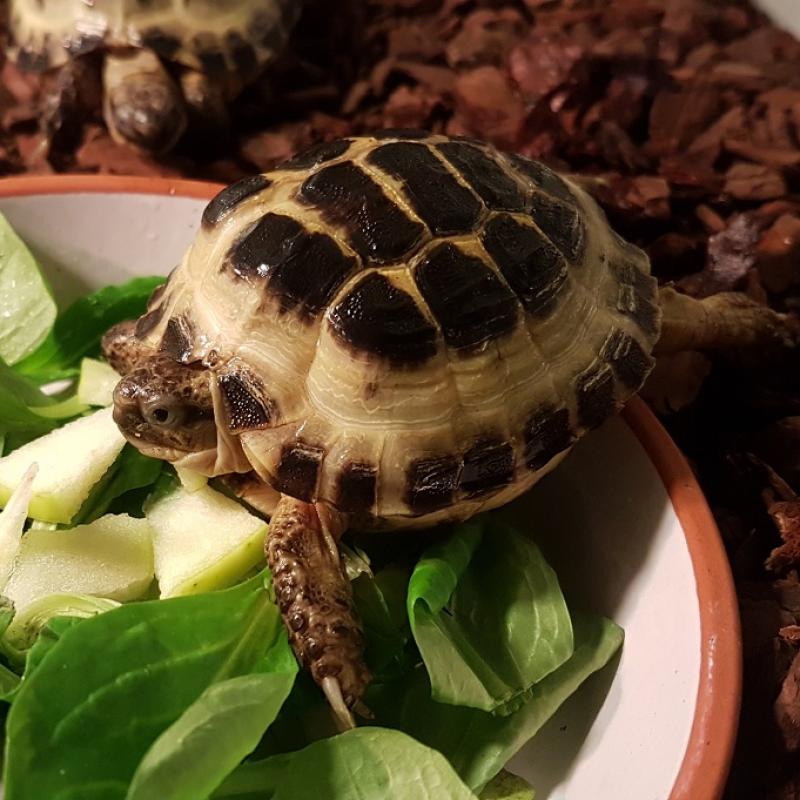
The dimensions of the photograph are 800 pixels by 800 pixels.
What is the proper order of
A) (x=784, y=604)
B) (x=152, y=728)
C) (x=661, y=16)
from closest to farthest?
(x=152, y=728) < (x=784, y=604) < (x=661, y=16)

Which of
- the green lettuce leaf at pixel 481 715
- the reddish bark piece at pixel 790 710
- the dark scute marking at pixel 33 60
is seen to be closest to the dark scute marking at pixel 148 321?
the green lettuce leaf at pixel 481 715

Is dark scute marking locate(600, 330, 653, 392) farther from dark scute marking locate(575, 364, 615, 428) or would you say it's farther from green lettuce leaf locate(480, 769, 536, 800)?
green lettuce leaf locate(480, 769, 536, 800)

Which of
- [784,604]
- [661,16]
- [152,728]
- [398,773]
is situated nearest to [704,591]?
[784,604]

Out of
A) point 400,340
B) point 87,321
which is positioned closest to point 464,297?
point 400,340

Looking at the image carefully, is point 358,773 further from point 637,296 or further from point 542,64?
point 542,64

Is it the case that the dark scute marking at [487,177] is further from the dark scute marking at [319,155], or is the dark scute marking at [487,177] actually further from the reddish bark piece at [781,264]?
the reddish bark piece at [781,264]

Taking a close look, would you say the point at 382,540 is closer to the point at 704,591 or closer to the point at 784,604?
the point at 704,591

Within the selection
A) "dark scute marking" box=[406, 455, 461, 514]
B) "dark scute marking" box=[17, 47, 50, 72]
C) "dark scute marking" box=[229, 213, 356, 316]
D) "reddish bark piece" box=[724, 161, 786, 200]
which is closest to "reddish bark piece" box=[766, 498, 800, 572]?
"dark scute marking" box=[406, 455, 461, 514]
